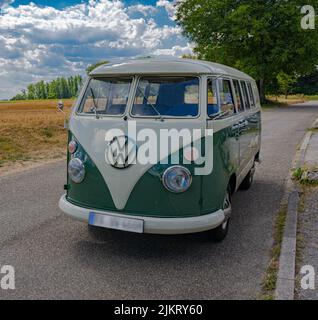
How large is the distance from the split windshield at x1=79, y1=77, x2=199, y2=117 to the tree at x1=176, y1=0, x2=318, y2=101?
29.1 m

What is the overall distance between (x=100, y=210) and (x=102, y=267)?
0.62m

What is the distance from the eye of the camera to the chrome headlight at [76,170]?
4165 mm

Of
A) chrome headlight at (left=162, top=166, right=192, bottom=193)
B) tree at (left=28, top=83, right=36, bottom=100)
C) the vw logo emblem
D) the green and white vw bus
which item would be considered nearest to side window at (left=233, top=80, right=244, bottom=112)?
the green and white vw bus

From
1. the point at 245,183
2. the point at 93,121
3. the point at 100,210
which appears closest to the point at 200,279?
the point at 100,210

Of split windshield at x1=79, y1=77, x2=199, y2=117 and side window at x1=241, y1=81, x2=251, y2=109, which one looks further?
side window at x1=241, y1=81, x2=251, y2=109

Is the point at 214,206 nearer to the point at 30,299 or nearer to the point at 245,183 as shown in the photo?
the point at 30,299

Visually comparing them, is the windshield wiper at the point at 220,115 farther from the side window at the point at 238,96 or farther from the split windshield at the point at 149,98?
the side window at the point at 238,96

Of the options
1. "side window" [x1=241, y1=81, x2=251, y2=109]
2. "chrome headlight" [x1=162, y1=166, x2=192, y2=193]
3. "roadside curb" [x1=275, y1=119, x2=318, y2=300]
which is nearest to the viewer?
"roadside curb" [x1=275, y1=119, x2=318, y2=300]

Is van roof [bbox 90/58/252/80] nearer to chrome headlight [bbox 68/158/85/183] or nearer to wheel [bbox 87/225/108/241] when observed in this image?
chrome headlight [bbox 68/158/85/183]

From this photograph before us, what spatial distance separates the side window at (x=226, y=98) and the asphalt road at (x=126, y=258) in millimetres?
1608

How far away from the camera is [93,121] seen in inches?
165

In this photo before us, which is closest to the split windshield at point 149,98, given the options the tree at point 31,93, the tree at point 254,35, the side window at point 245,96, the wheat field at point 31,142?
the side window at point 245,96

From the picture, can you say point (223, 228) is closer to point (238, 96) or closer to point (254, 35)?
point (238, 96)

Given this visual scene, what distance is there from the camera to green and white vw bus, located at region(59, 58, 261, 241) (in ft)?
12.7
